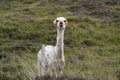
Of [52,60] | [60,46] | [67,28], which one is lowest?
[67,28]

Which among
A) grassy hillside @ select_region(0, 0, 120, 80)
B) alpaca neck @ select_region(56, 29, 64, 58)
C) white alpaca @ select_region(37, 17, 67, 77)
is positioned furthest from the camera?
grassy hillside @ select_region(0, 0, 120, 80)

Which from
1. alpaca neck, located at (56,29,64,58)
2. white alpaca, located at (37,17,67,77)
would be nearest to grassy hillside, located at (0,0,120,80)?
alpaca neck, located at (56,29,64,58)

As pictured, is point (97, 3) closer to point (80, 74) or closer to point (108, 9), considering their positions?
point (108, 9)

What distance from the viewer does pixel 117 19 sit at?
105 feet

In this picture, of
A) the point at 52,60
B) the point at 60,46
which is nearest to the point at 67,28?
the point at 60,46

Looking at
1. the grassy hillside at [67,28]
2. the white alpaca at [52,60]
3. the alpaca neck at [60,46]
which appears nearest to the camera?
the white alpaca at [52,60]

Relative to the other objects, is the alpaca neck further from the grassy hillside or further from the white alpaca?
the grassy hillside

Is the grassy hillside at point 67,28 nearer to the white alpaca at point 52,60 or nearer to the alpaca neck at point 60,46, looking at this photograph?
the alpaca neck at point 60,46

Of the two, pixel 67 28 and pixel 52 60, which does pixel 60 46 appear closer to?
pixel 52 60

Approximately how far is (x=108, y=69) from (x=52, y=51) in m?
1.98

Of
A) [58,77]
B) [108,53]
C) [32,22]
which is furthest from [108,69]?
[32,22]

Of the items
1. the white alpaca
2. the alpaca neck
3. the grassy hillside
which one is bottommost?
the grassy hillside

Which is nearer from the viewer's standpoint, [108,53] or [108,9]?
[108,53]

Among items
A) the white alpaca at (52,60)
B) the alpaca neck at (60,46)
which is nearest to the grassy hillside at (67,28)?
the alpaca neck at (60,46)
